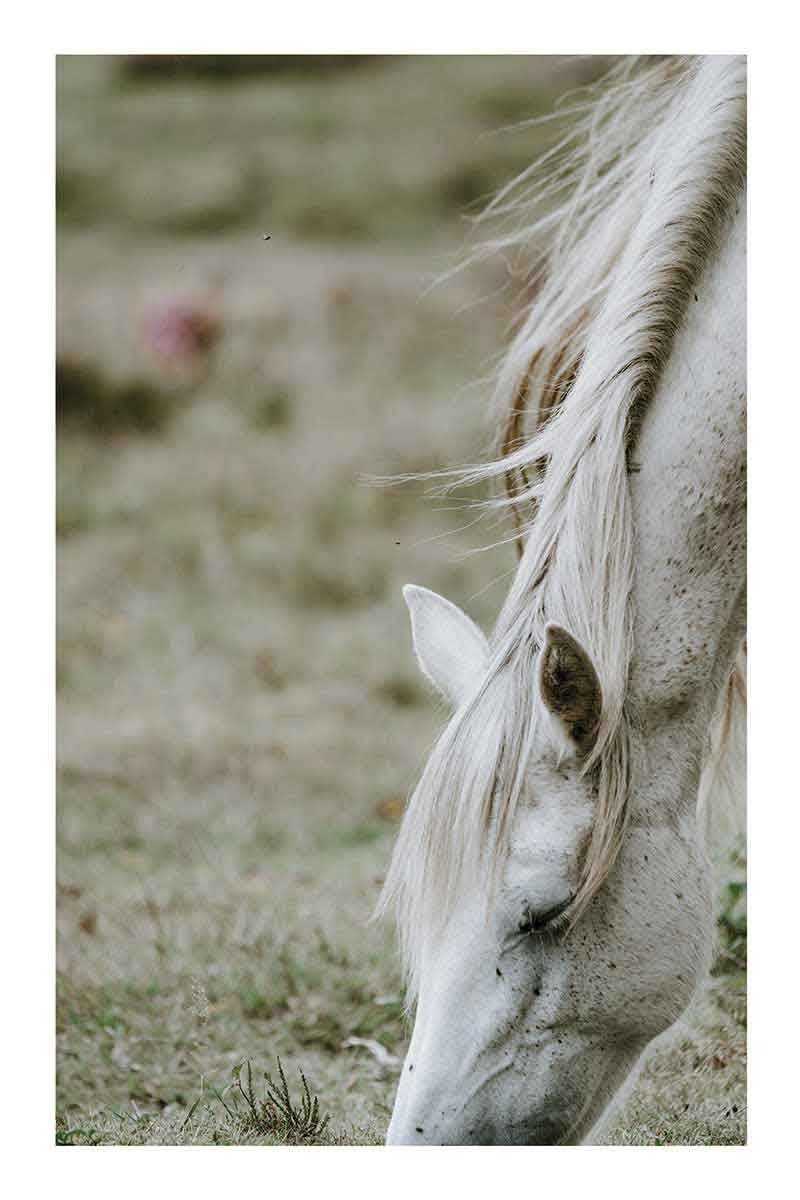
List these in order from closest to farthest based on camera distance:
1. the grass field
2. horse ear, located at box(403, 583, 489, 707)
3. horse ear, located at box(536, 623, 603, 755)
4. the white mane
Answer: horse ear, located at box(536, 623, 603, 755)
the white mane
horse ear, located at box(403, 583, 489, 707)
the grass field

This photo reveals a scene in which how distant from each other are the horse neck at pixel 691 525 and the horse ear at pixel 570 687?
0.13 metres

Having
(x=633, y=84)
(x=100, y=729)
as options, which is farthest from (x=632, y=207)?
(x=100, y=729)

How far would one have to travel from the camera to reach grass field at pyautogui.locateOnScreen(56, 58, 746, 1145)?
2959 mm

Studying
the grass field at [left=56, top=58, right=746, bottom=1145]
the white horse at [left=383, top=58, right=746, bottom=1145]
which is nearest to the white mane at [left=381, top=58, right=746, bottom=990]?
the white horse at [left=383, top=58, right=746, bottom=1145]

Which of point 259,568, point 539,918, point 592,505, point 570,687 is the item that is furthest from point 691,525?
point 259,568

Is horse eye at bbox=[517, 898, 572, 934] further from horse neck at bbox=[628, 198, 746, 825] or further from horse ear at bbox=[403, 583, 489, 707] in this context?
horse ear at bbox=[403, 583, 489, 707]

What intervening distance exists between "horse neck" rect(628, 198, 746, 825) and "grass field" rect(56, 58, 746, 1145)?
46 centimetres

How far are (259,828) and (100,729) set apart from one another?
1138 mm

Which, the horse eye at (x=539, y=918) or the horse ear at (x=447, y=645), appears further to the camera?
the horse ear at (x=447, y=645)

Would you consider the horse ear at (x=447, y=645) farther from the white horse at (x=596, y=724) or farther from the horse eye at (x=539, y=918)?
the horse eye at (x=539, y=918)

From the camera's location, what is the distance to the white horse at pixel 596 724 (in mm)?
1930

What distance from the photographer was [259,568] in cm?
644

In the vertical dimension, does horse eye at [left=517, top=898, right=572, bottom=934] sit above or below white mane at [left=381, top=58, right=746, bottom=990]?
below

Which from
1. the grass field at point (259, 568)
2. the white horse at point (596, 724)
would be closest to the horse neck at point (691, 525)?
the white horse at point (596, 724)
